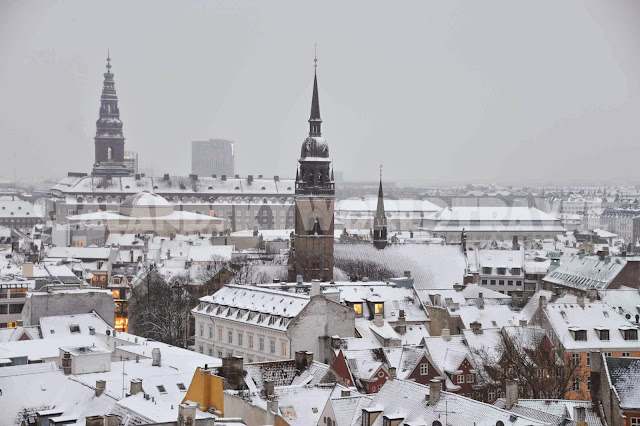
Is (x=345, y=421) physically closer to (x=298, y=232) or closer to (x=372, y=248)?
(x=298, y=232)

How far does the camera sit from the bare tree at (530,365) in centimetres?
4922

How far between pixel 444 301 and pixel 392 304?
13.4 ft

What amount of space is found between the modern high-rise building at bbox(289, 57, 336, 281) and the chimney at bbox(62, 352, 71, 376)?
43.0 m

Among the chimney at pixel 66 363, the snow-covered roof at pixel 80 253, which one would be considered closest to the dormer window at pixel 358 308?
the chimney at pixel 66 363

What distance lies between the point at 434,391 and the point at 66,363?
17490 millimetres

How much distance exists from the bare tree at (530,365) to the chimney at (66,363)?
17719 millimetres

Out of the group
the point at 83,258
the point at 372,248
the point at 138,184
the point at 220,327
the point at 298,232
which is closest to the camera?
the point at 220,327

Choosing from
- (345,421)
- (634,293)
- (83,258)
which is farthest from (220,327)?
(83,258)

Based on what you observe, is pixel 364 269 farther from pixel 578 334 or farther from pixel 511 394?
pixel 511 394

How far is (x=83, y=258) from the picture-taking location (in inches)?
4291

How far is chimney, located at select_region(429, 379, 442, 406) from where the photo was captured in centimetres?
3588

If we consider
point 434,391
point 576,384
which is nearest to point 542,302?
point 576,384

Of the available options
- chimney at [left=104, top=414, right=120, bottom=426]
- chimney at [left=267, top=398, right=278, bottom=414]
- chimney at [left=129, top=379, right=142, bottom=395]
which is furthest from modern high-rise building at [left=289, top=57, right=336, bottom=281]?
chimney at [left=104, top=414, right=120, bottom=426]

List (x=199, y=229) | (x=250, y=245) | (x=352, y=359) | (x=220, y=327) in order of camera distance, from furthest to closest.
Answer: (x=199, y=229), (x=250, y=245), (x=220, y=327), (x=352, y=359)
